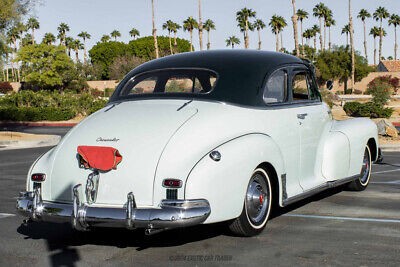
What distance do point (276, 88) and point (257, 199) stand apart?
4.91 feet

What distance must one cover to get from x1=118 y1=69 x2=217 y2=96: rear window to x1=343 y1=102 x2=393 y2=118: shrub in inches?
1062

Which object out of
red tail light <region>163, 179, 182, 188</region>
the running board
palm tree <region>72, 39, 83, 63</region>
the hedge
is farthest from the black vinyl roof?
palm tree <region>72, 39, 83, 63</region>

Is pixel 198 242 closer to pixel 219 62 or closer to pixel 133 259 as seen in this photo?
→ pixel 133 259

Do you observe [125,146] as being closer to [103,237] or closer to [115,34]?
[103,237]

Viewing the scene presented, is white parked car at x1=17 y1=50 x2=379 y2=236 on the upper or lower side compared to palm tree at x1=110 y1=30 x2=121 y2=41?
lower

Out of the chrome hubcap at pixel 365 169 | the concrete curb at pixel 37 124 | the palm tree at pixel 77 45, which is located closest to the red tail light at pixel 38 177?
the chrome hubcap at pixel 365 169

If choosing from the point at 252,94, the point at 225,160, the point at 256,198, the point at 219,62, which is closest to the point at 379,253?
the point at 256,198

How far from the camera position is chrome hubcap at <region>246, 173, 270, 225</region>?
18.1ft

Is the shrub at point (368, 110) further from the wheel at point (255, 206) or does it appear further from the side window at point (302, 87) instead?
the wheel at point (255, 206)

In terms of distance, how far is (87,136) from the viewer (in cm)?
539

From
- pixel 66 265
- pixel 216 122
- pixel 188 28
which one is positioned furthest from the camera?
pixel 188 28

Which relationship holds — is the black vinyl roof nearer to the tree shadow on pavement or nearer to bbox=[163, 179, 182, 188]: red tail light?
bbox=[163, 179, 182, 188]: red tail light

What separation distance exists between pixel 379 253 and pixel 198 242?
1742mm

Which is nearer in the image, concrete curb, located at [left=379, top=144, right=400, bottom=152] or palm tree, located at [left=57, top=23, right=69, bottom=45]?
concrete curb, located at [left=379, top=144, right=400, bottom=152]
